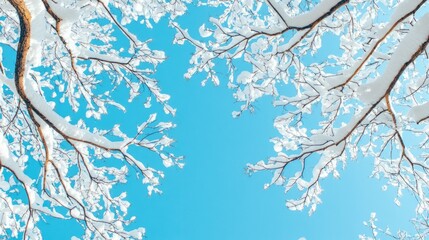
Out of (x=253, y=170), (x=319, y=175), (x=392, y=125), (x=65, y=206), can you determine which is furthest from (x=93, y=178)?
(x=392, y=125)

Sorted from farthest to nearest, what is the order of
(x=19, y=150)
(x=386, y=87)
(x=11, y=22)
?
1. (x=11, y=22)
2. (x=19, y=150)
3. (x=386, y=87)

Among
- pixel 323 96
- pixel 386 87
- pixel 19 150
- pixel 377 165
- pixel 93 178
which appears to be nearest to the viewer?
pixel 386 87

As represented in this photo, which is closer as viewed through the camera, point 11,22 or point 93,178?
point 93,178

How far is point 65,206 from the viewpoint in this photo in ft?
11.2

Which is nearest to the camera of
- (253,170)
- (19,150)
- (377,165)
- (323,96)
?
(323,96)

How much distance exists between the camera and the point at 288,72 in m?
4.14

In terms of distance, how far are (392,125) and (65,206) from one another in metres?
2.87

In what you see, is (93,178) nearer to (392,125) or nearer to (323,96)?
(323,96)

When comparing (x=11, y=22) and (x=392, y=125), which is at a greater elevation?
(x=11, y=22)

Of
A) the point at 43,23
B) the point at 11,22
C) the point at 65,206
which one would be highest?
the point at 11,22

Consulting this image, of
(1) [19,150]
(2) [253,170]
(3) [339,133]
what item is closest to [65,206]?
(1) [19,150]

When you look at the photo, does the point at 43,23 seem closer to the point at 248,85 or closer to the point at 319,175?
the point at 248,85

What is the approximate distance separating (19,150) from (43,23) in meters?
2.53

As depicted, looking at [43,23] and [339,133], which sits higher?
[43,23]
